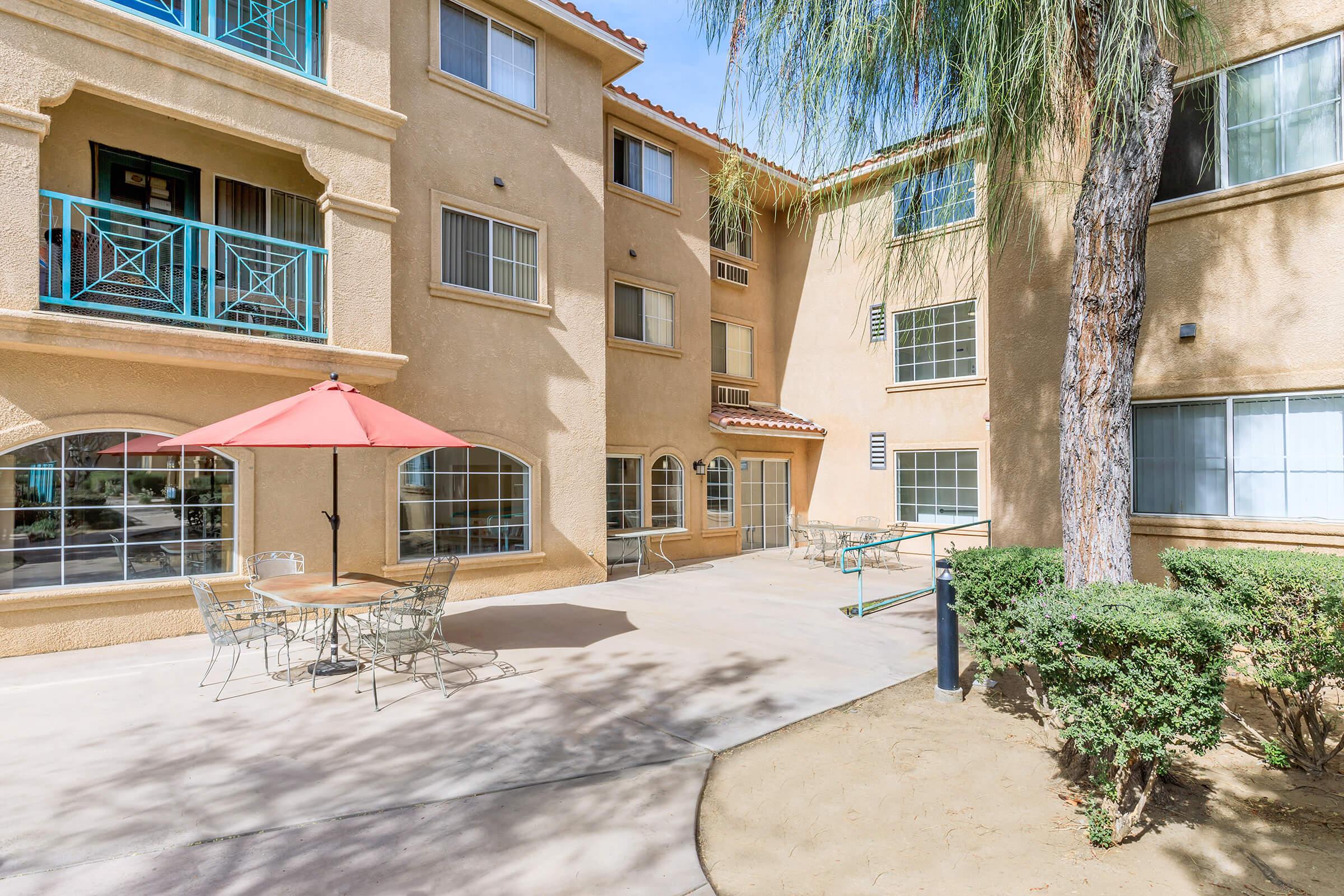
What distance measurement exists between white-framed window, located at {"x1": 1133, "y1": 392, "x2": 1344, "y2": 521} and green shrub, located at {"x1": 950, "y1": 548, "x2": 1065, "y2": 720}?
3.16 metres

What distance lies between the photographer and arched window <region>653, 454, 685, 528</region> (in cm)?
1552

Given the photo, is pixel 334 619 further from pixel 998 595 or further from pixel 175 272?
pixel 998 595

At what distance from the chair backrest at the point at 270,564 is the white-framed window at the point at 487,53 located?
311 inches

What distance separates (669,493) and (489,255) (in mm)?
6648

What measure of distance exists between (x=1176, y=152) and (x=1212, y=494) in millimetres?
3975

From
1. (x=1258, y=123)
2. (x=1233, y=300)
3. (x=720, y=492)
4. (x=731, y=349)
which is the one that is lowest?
(x=720, y=492)

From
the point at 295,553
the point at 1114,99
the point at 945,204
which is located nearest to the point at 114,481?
the point at 295,553

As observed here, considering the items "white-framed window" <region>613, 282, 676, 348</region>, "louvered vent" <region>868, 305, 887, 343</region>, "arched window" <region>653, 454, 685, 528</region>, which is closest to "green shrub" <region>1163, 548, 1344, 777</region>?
"arched window" <region>653, 454, 685, 528</region>

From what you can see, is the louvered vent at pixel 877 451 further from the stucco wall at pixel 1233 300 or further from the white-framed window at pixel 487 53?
the white-framed window at pixel 487 53

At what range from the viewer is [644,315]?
1536cm

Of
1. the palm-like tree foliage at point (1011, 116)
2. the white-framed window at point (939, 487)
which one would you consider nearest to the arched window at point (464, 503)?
the palm-like tree foliage at point (1011, 116)

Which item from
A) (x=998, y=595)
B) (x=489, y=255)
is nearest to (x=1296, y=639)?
(x=998, y=595)

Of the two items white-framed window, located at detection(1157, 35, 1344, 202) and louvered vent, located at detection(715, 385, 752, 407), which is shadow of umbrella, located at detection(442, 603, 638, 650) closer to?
white-framed window, located at detection(1157, 35, 1344, 202)

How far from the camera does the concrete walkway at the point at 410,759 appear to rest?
12.0 ft
